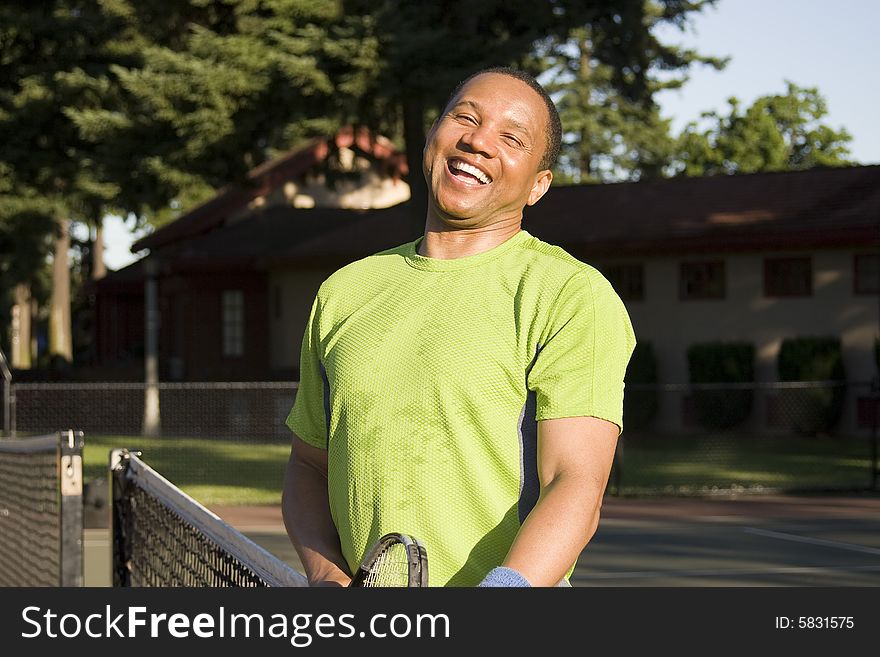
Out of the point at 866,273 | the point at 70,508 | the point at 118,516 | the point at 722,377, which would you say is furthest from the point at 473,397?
the point at 866,273

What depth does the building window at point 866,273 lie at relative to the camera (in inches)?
1246

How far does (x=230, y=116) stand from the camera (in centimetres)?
2555

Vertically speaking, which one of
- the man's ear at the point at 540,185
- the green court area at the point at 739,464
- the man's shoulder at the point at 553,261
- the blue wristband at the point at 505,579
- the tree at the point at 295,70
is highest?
the tree at the point at 295,70

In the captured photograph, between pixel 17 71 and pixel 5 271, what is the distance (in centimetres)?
994

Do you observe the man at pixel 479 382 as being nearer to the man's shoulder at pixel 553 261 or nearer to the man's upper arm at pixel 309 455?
the man's shoulder at pixel 553 261

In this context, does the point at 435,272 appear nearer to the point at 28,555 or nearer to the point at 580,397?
the point at 580,397

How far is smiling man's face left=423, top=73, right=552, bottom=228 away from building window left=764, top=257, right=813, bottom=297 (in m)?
30.2

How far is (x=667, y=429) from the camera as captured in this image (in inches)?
1307

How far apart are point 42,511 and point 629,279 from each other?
2709 cm

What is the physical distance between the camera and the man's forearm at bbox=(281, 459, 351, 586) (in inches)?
116

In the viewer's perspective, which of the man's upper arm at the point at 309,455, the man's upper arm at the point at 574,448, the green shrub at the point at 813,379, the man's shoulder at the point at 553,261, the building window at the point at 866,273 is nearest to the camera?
the man's upper arm at the point at 574,448

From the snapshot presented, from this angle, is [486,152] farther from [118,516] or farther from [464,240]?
[118,516]

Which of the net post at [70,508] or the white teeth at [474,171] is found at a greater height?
the white teeth at [474,171]

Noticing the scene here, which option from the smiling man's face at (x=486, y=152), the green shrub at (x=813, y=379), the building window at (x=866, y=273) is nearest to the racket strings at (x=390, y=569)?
the smiling man's face at (x=486, y=152)
